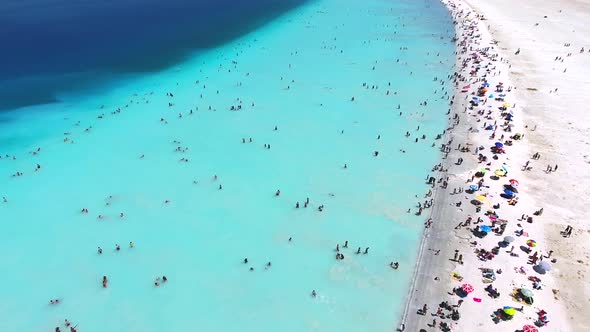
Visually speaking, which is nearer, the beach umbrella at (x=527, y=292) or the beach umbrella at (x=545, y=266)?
the beach umbrella at (x=527, y=292)

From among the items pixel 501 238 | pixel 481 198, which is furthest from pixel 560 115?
pixel 501 238

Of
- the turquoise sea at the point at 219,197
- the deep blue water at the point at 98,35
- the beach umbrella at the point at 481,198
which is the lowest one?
the turquoise sea at the point at 219,197

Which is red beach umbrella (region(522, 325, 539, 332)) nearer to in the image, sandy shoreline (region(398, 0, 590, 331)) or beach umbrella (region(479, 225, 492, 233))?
sandy shoreline (region(398, 0, 590, 331))

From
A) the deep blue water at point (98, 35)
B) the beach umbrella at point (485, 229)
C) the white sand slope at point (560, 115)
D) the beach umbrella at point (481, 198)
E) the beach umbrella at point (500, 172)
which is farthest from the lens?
the deep blue water at point (98, 35)

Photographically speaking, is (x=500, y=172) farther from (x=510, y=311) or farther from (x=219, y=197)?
(x=219, y=197)

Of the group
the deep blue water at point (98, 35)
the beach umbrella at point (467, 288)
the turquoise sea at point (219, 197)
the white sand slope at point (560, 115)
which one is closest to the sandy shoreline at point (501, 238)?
the white sand slope at point (560, 115)

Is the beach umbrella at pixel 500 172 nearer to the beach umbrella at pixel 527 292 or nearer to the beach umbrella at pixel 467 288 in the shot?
the beach umbrella at pixel 527 292
